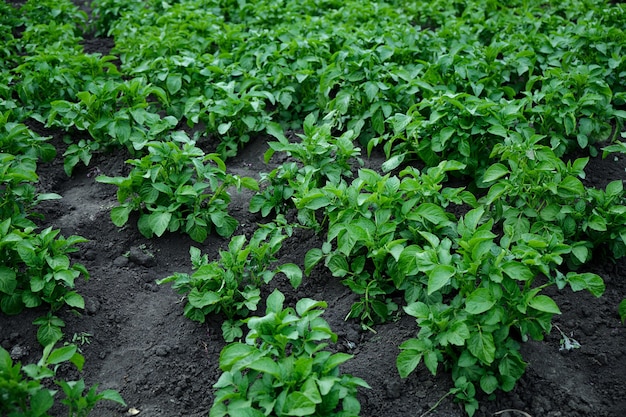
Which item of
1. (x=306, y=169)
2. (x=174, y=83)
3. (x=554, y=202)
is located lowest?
(x=554, y=202)

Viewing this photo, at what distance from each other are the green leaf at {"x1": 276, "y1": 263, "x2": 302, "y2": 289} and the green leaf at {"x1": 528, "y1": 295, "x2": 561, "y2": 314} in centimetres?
114

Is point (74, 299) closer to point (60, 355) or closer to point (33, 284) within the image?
point (33, 284)

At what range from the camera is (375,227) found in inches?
125

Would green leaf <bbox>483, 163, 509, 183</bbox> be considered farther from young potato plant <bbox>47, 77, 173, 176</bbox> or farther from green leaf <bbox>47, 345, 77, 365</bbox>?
green leaf <bbox>47, 345, 77, 365</bbox>

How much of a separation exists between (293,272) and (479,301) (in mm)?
1009

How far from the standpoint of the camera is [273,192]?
377 cm

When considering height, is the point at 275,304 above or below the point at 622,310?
above

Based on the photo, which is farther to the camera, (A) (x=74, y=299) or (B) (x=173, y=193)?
(B) (x=173, y=193)

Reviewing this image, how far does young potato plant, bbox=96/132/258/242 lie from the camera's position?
11.7 ft

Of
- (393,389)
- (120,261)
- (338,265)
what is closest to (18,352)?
(120,261)

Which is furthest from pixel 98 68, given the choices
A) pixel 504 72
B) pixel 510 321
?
pixel 510 321

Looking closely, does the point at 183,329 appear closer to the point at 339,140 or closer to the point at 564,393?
the point at 339,140

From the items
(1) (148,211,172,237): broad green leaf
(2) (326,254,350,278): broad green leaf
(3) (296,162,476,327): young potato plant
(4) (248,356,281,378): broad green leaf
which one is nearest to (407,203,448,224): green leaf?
(3) (296,162,476,327): young potato plant

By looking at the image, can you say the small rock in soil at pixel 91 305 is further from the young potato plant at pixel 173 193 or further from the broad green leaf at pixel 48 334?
the young potato plant at pixel 173 193
